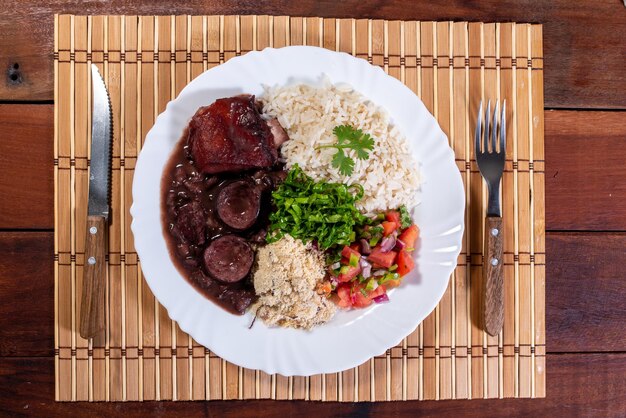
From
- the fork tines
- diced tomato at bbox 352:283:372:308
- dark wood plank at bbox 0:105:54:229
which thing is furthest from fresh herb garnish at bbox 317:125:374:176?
dark wood plank at bbox 0:105:54:229

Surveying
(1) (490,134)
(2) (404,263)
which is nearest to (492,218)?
(1) (490,134)

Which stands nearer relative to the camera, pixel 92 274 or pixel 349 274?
pixel 349 274

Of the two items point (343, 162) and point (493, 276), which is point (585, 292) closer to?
point (493, 276)

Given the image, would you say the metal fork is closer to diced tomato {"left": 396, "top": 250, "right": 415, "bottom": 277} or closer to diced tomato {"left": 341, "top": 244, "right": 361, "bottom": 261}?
diced tomato {"left": 396, "top": 250, "right": 415, "bottom": 277}

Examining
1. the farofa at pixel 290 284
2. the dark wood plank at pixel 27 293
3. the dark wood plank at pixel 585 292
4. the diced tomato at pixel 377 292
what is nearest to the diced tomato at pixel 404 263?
the diced tomato at pixel 377 292

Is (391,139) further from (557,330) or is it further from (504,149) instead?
(557,330)

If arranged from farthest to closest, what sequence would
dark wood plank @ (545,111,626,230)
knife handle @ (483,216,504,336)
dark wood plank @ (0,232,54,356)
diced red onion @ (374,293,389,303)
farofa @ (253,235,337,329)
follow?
1. dark wood plank @ (545,111,626,230)
2. dark wood plank @ (0,232,54,356)
3. knife handle @ (483,216,504,336)
4. diced red onion @ (374,293,389,303)
5. farofa @ (253,235,337,329)

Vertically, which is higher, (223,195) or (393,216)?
(223,195)
